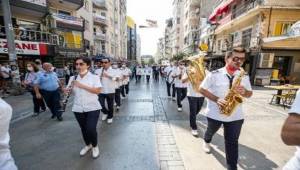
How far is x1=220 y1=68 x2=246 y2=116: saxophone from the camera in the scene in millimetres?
2834

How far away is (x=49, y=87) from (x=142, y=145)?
11.8 ft

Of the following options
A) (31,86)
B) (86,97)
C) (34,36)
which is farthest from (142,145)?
(34,36)

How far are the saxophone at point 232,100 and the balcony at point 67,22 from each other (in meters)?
18.2

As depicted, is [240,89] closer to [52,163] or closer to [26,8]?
[52,163]

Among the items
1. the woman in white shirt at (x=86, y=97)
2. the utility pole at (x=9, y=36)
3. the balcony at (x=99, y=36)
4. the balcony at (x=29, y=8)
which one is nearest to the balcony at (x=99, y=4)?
the balcony at (x=99, y=36)

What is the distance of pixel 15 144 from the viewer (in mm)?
4301

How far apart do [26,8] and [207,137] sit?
16574 millimetres

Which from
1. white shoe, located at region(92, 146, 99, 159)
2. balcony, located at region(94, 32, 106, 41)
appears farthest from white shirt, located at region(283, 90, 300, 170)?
balcony, located at region(94, 32, 106, 41)

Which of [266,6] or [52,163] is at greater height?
[266,6]

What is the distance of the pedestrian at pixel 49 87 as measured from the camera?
5.81 meters

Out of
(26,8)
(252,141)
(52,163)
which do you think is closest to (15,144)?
(52,163)

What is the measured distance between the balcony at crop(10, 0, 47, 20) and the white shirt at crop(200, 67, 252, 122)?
15826 mm

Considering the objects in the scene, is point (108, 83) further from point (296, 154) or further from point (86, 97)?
point (296, 154)

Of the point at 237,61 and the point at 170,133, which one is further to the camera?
the point at 170,133
